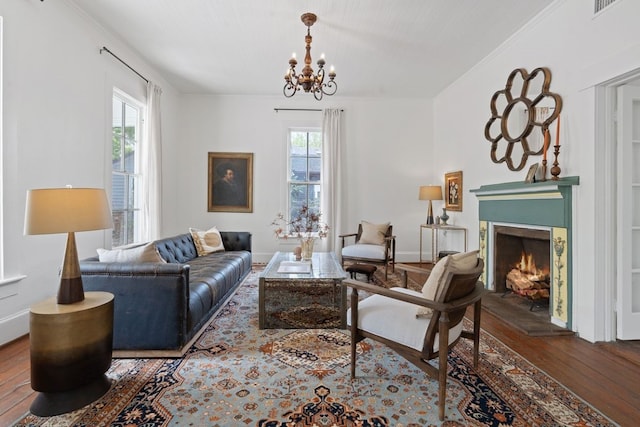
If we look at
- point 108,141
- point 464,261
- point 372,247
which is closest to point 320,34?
point 108,141

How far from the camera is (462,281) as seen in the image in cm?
175

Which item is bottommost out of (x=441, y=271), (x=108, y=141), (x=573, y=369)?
(x=573, y=369)

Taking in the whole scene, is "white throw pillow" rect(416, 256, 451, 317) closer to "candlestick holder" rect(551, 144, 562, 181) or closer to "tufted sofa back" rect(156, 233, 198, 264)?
"candlestick holder" rect(551, 144, 562, 181)

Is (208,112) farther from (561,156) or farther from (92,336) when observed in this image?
(561,156)

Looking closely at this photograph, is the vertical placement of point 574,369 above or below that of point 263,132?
below

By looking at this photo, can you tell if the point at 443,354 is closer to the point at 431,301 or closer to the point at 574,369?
the point at 431,301

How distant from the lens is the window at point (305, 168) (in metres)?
6.24

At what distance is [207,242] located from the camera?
4598mm

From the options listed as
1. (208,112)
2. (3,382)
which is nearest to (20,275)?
(3,382)

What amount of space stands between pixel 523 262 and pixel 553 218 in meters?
1.04

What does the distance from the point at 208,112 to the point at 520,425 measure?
6.21 m

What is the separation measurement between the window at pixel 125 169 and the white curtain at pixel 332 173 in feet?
10.0

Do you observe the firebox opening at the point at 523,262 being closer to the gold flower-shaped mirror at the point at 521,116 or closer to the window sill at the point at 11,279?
the gold flower-shaped mirror at the point at 521,116

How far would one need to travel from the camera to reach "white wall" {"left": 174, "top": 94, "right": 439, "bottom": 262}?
6.07 m
